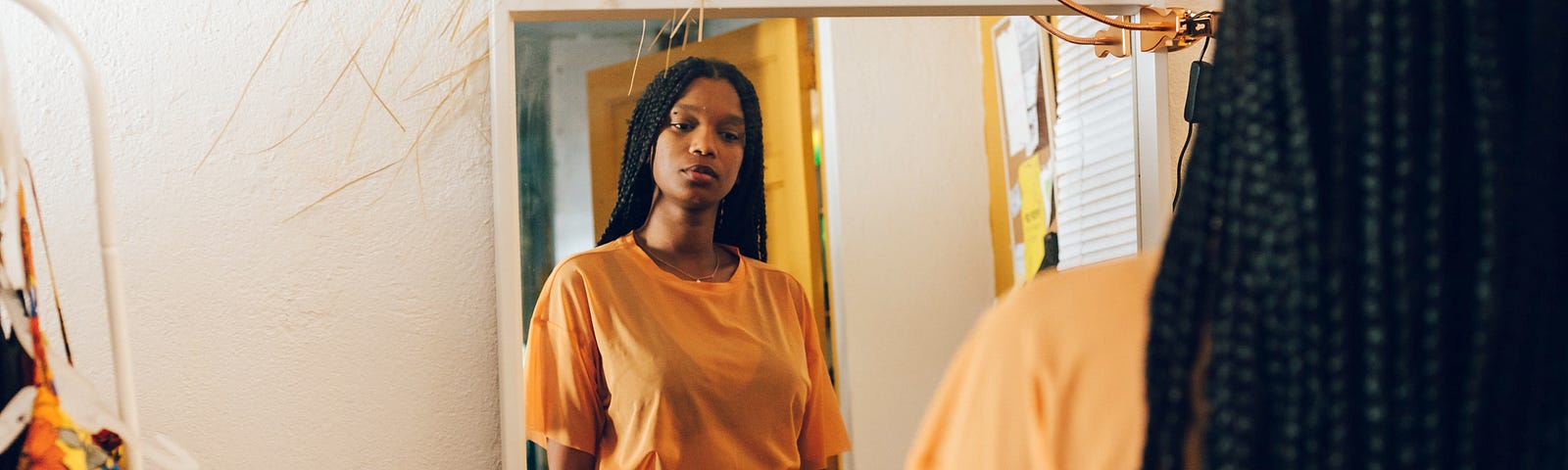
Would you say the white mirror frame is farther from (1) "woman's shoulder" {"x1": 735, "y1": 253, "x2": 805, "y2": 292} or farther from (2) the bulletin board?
(1) "woman's shoulder" {"x1": 735, "y1": 253, "x2": 805, "y2": 292}

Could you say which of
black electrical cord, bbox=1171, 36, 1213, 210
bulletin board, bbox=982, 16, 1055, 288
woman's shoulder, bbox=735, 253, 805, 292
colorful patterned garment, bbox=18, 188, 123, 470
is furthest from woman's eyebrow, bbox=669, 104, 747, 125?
colorful patterned garment, bbox=18, 188, 123, 470

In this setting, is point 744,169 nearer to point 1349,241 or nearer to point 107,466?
point 107,466

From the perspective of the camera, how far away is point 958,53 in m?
1.17

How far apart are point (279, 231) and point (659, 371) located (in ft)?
1.14

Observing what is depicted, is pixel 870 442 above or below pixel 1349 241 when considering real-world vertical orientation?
below

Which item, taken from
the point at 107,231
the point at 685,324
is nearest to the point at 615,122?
the point at 685,324

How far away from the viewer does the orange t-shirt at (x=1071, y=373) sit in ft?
1.60

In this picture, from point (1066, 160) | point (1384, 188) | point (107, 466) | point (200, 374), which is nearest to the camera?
point (1384, 188)

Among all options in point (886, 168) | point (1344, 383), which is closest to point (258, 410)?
point (886, 168)

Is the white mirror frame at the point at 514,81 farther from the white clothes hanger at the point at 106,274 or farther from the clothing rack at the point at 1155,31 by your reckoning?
the white clothes hanger at the point at 106,274

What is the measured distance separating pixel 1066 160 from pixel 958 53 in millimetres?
150

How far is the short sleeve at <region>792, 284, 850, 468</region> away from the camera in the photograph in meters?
1.12

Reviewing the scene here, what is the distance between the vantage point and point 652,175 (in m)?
1.10

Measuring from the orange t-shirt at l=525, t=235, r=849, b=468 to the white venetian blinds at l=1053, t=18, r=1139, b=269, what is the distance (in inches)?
12.1
